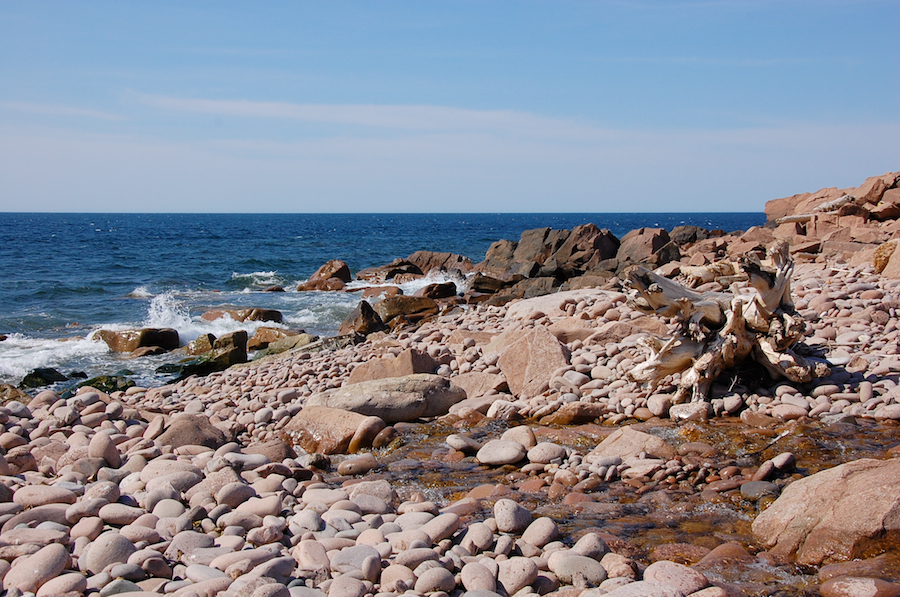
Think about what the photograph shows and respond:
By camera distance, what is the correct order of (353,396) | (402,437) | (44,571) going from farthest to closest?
(353,396) < (402,437) < (44,571)

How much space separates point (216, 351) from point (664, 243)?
1623cm

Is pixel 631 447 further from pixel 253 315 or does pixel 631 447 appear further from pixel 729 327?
pixel 253 315

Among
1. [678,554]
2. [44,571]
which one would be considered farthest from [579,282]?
[44,571]

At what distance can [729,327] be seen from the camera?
630 cm

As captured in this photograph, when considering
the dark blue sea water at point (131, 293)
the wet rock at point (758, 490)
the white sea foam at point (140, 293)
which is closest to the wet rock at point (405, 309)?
the dark blue sea water at point (131, 293)

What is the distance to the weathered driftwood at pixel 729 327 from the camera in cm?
621

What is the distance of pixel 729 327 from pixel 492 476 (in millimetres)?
2721

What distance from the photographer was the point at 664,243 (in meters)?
23.2

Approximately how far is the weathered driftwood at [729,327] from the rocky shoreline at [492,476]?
0.75ft

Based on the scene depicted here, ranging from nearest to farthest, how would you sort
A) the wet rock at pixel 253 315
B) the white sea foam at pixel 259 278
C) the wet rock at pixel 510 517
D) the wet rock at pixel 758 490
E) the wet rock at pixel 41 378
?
1. the wet rock at pixel 510 517
2. the wet rock at pixel 758 490
3. the wet rock at pixel 41 378
4. the wet rock at pixel 253 315
5. the white sea foam at pixel 259 278

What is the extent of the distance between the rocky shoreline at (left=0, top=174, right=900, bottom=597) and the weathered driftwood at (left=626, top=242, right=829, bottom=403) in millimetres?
230

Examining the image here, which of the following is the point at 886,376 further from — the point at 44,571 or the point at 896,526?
the point at 44,571

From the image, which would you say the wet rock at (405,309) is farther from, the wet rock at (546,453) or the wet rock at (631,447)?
the wet rock at (631,447)

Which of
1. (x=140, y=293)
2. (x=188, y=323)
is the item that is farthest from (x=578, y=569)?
(x=140, y=293)
